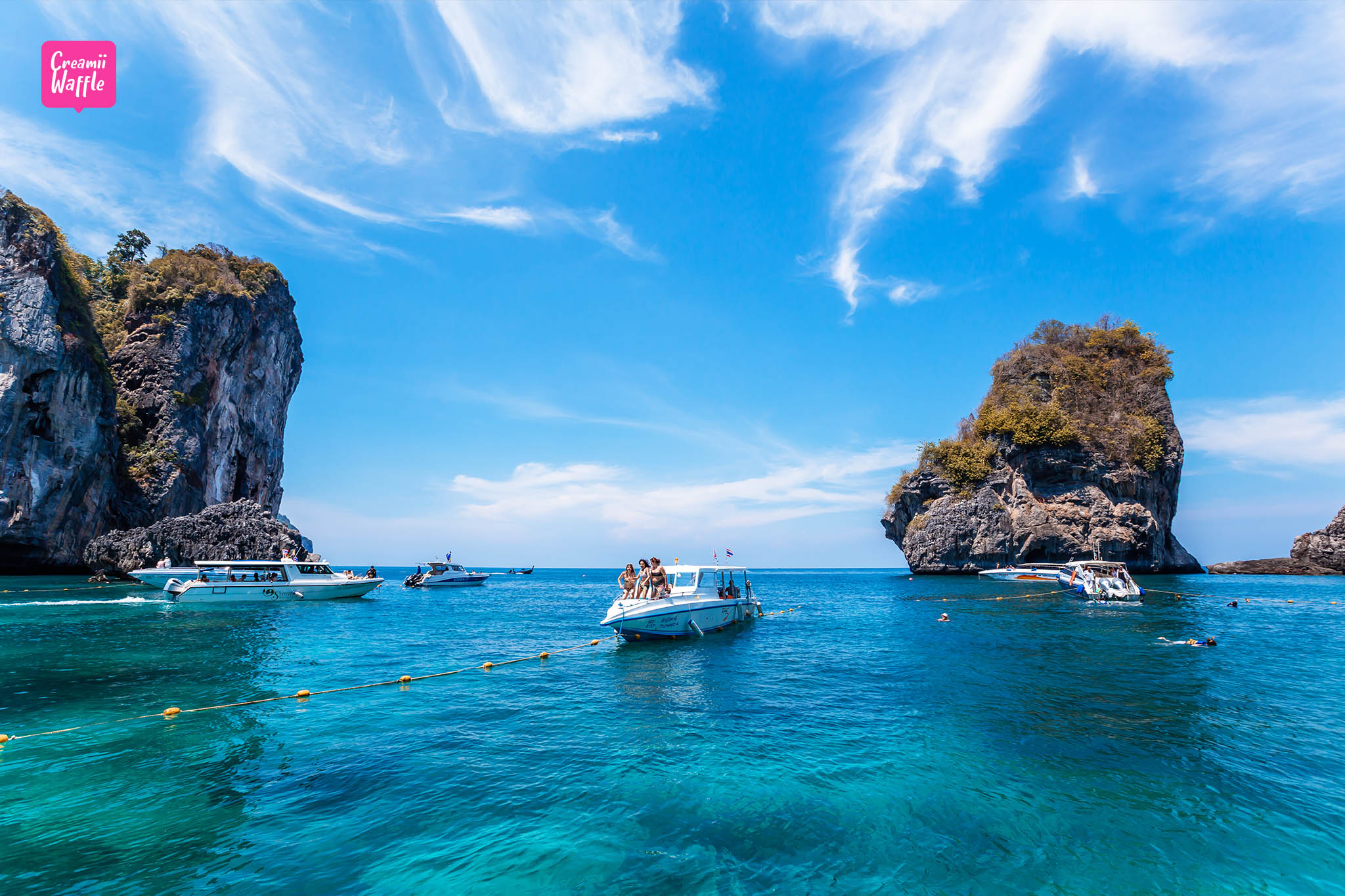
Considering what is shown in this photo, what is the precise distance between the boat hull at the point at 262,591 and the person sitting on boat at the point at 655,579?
3660cm

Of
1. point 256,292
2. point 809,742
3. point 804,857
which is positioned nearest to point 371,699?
point 809,742

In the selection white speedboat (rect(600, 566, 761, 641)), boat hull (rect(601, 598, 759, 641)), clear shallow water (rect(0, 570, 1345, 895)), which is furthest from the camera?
white speedboat (rect(600, 566, 761, 641))

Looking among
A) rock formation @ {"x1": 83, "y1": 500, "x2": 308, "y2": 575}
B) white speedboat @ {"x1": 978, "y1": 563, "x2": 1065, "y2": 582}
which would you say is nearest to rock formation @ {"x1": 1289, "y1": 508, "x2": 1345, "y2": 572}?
white speedboat @ {"x1": 978, "y1": 563, "x2": 1065, "y2": 582}

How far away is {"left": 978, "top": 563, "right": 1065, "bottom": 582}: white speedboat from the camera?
66.3m

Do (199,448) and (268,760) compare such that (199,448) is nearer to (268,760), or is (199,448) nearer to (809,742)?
(268,760)

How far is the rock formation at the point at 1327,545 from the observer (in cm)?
8119

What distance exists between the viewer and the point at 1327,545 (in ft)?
271

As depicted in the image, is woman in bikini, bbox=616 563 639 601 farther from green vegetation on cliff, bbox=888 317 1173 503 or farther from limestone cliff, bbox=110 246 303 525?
green vegetation on cliff, bbox=888 317 1173 503

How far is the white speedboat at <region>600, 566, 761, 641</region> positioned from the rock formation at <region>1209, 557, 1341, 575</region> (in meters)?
104

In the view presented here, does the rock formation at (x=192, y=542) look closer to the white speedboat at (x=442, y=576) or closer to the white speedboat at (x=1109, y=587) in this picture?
the white speedboat at (x=442, y=576)

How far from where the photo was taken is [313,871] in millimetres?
7496

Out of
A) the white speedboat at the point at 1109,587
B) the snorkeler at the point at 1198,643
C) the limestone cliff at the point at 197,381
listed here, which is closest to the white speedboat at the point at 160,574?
the limestone cliff at the point at 197,381

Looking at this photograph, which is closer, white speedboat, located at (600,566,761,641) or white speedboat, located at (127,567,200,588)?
white speedboat, located at (600,566,761,641)

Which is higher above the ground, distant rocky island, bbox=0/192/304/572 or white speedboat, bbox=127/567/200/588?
distant rocky island, bbox=0/192/304/572
